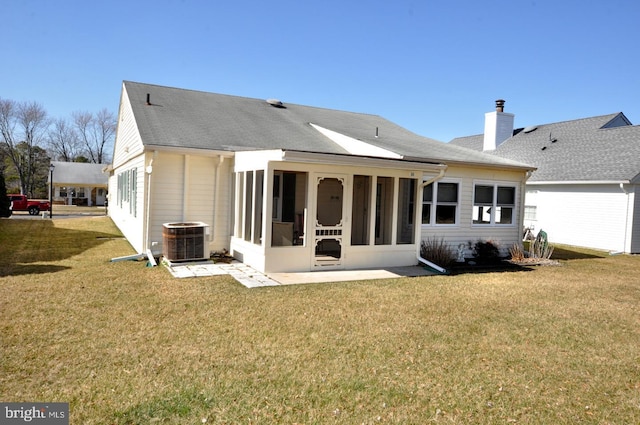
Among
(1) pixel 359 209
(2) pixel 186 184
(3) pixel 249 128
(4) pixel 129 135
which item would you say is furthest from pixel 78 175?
(1) pixel 359 209

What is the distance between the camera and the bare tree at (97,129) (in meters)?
54.0

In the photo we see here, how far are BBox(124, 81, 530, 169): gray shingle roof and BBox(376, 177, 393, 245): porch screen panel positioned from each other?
99cm

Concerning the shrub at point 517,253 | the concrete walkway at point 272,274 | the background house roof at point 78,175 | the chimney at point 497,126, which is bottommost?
the concrete walkway at point 272,274

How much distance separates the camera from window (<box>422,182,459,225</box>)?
1216cm

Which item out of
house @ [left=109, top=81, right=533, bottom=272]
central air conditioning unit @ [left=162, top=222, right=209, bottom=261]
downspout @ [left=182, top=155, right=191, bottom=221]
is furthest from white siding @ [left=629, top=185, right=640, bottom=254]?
downspout @ [left=182, top=155, right=191, bottom=221]

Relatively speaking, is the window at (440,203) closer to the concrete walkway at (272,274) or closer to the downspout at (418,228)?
the downspout at (418,228)

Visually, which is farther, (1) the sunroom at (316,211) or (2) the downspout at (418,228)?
(2) the downspout at (418,228)

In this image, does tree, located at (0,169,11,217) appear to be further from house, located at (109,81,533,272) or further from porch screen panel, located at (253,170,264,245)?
porch screen panel, located at (253,170,264,245)

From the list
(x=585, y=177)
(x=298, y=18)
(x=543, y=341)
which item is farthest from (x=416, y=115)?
(x=543, y=341)

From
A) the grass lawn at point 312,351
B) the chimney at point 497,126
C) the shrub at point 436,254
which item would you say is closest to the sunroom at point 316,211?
the shrub at point 436,254

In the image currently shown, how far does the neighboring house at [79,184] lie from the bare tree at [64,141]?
14.8 meters

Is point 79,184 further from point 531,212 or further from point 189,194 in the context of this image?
point 531,212

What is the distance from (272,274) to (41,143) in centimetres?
5531

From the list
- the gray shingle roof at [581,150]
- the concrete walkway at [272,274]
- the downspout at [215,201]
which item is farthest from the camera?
the gray shingle roof at [581,150]
